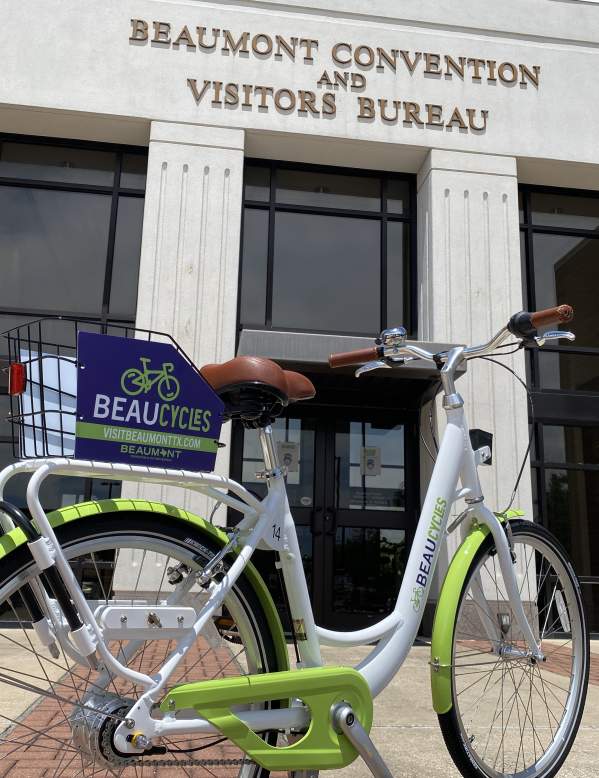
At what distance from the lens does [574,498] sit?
27.7 ft

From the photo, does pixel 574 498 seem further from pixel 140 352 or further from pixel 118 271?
pixel 140 352

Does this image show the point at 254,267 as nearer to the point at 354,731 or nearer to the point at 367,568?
the point at 367,568

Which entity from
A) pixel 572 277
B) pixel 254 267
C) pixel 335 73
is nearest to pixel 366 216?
pixel 254 267

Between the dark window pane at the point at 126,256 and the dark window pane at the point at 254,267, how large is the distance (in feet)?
4.37

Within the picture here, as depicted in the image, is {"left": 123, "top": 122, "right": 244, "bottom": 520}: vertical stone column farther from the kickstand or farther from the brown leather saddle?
the kickstand

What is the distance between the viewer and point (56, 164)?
28.8 ft

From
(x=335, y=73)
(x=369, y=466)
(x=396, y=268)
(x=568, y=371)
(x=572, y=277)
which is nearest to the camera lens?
(x=369, y=466)

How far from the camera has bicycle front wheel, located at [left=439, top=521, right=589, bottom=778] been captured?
7.38ft

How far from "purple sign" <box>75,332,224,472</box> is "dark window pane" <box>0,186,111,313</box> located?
7.06 meters

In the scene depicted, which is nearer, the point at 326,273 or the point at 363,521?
the point at 363,521

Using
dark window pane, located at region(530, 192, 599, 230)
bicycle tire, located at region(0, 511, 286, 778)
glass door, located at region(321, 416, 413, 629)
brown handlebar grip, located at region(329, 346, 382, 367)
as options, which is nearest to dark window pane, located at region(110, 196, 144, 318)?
glass door, located at region(321, 416, 413, 629)

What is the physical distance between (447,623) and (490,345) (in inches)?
36.5

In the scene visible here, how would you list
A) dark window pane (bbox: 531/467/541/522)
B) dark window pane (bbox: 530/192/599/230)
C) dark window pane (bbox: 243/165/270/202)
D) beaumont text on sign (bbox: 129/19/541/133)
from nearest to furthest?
dark window pane (bbox: 531/467/541/522) < beaumont text on sign (bbox: 129/19/541/133) < dark window pane (bbox: 243/165/270/202) < dark window pane (bbox: 530/192/599/230)

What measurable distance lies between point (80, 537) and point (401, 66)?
867 centimetres
